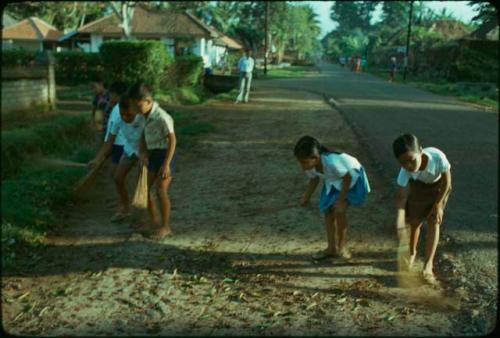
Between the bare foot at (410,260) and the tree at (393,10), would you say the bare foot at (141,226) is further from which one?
the tree at (393,10)

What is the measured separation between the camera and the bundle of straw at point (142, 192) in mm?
5736

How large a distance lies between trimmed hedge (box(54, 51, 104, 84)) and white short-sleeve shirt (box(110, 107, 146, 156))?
19.0m

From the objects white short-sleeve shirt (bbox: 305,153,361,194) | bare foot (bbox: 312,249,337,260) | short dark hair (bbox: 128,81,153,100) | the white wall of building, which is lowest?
bare foot (bbox: 312,249,337,260)

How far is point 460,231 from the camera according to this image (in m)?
5.40

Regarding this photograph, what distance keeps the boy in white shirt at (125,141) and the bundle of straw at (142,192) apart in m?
0.18

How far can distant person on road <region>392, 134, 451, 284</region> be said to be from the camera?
3.21 metres

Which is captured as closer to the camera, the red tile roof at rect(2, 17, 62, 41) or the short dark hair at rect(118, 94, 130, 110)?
the short dark hair at rect(118, 94, 130, 110)

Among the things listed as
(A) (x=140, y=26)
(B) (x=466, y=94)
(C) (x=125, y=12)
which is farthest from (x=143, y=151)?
(A) (x=140, y=26)

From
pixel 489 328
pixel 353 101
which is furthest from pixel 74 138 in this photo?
pixel 353 101

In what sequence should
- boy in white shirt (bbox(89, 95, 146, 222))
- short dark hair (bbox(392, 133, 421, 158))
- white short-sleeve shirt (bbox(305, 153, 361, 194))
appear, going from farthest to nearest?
boy in white shirt (bbox(89, 95, 146, 222)) → white short-sleeve shirt (bbox(305, 153, 361, 194)) → short dark hair (bbox(392, 133, 421, 158))

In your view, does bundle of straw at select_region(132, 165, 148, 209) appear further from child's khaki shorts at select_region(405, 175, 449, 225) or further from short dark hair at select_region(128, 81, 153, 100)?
child's khaki shorts at select_region(405, 175, 449, 225)

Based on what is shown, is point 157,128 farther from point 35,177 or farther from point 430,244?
point 35,177

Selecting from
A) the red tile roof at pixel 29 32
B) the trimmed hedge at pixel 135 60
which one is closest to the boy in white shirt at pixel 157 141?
the trimmed hedge at pixel 135 60

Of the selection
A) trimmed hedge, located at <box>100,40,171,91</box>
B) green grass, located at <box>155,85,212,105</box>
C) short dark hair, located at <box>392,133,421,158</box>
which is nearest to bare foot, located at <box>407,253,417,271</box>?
short dark hair, located at <box>392,133,421,158</box>
